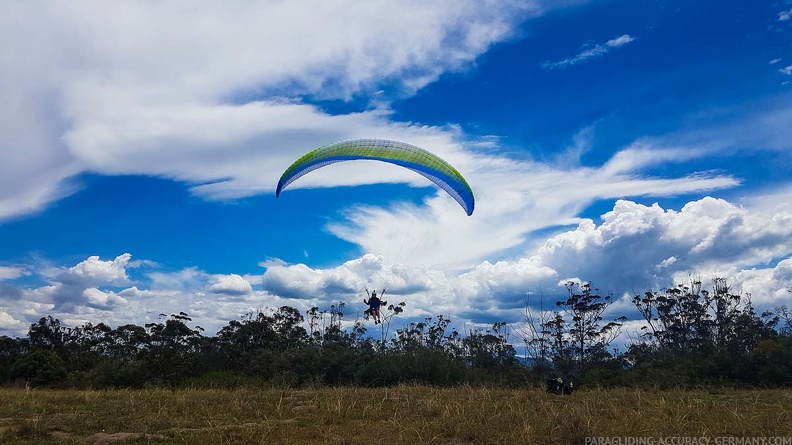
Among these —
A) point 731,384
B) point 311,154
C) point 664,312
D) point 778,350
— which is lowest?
point 731,384

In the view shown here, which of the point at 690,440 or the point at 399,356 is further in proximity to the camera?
the point at 399,356

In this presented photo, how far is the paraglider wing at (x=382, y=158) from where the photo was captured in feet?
61.3

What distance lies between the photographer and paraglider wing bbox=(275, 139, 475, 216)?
61.3 feet

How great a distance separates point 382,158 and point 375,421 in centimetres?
1058

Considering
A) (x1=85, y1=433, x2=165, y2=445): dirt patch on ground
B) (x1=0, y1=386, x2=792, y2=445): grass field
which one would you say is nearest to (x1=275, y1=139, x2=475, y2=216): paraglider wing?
(x1=0, y1=386, x2=792, y2=445): grass field

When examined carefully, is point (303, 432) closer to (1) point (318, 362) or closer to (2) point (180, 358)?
(1) point (318, 362)

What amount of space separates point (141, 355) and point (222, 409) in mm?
22594

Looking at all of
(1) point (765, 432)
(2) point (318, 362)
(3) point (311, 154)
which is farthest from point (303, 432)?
(2) point (318, 362)

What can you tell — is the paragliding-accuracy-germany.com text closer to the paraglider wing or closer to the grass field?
the grass field

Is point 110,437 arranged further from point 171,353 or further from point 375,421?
point 171,353

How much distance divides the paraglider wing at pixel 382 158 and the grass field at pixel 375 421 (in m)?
8.33

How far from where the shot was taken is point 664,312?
140 ft

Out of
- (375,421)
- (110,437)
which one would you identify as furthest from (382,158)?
(110,437)

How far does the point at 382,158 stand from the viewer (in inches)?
752
